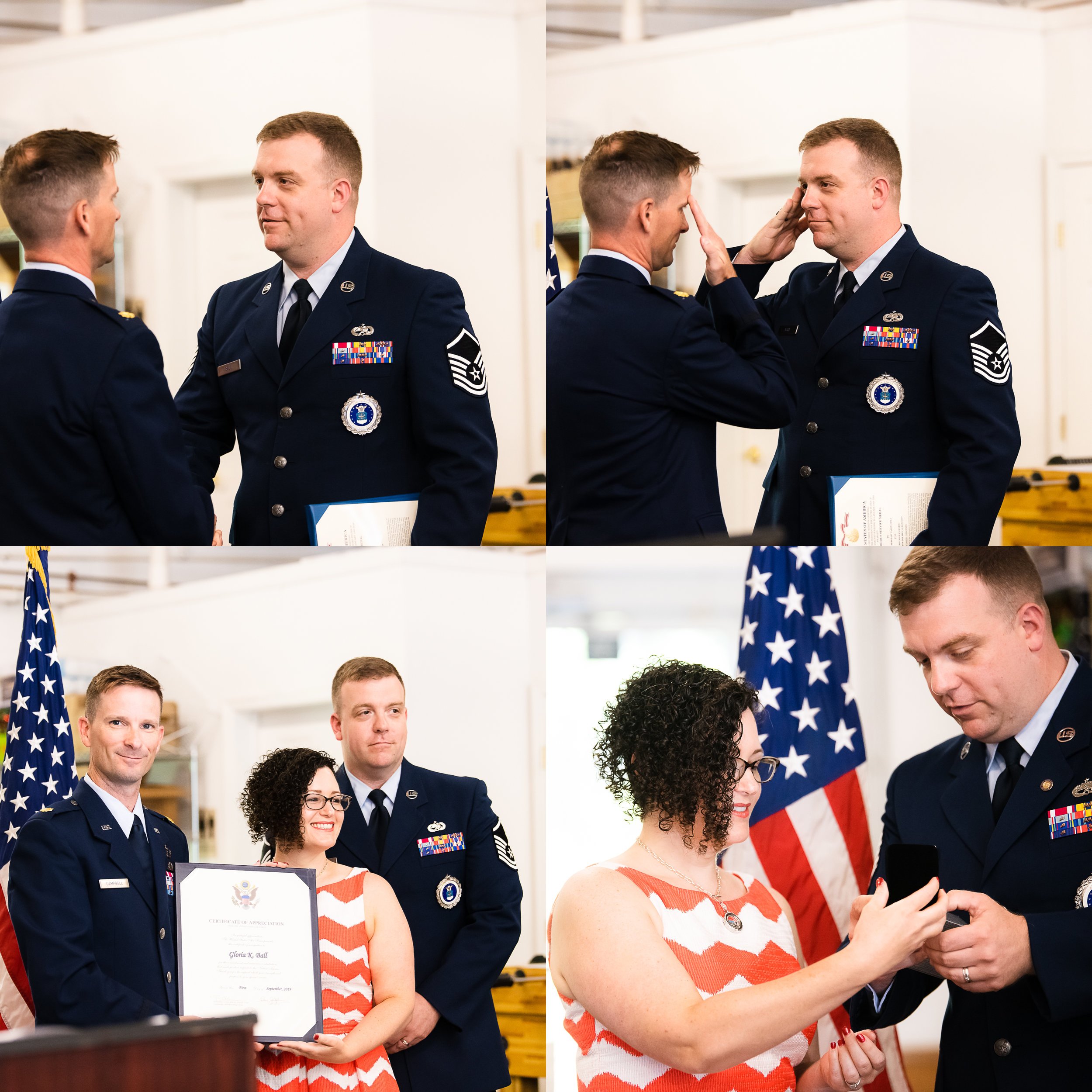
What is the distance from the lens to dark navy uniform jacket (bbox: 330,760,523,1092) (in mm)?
2830

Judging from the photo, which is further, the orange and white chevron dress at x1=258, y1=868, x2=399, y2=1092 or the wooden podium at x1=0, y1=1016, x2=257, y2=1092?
the orange and white chevron dress at x1=258, y1=868, x2=399, y2=1092

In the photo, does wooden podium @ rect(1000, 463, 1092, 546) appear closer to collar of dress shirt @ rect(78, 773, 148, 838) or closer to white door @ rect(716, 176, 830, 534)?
white door @ rect(716, 176, 830, 534)

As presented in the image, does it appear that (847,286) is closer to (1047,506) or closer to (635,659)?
(1047,506)

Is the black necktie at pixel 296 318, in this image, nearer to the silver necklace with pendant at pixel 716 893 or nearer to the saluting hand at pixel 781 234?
the saluting hand at pixel 781 234

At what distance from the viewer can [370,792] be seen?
2.86 meters

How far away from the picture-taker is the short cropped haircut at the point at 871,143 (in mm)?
2797

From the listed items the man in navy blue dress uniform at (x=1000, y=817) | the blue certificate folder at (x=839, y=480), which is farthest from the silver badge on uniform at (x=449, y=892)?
the blue certificate folder at (x=839, y=480)

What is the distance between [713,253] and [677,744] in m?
1.04

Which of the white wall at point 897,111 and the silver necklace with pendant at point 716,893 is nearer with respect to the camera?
the silver necklace with pendant at point 716,893

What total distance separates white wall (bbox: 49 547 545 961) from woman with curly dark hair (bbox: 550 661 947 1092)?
256mm

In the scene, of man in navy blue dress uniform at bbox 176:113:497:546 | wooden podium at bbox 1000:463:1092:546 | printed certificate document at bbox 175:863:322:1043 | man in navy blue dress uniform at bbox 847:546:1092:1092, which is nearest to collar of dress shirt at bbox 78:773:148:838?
printed certificate document at bbox 175:863:322:1043

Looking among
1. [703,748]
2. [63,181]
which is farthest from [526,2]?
[703,748]

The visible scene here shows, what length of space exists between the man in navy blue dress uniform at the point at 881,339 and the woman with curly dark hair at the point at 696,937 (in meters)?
0.61

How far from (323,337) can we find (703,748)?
1.19 metres
